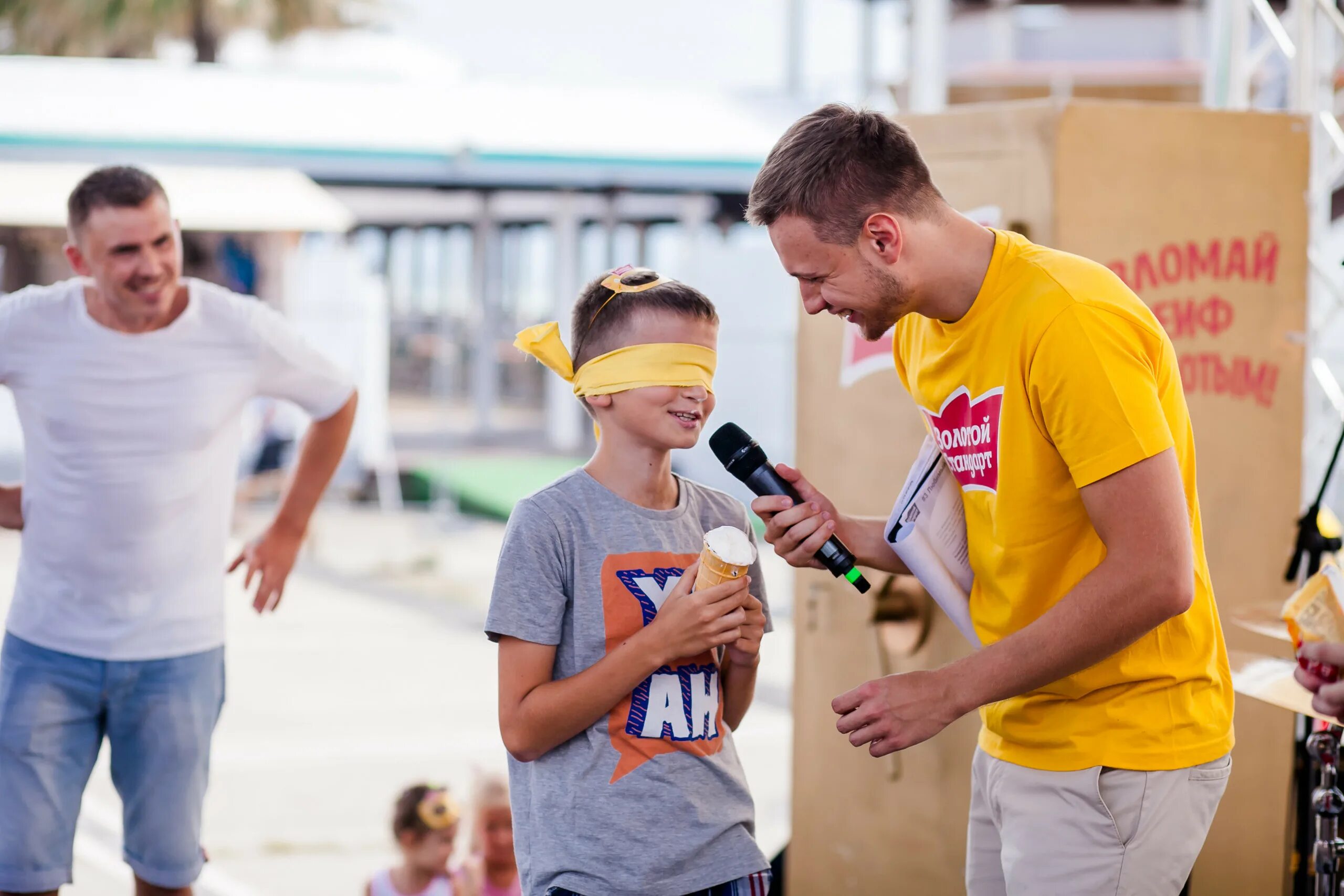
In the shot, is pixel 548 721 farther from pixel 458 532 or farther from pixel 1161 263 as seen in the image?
pixel 458 532

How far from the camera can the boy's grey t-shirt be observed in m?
2.16

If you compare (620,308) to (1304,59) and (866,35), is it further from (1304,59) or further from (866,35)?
(866,35)

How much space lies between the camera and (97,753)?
3.34m

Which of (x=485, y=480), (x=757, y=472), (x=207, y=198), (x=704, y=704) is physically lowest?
(x=485, y=480)

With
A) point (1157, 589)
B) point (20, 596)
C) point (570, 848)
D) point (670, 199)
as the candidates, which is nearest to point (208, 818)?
point (20, 596)

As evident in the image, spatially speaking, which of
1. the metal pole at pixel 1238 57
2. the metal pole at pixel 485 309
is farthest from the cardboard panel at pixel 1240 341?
the metal pole at pixel 485 309

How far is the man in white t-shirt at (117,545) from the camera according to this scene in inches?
125

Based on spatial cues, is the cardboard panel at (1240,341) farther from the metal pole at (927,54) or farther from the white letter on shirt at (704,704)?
the white letter on shirt at (704,704)

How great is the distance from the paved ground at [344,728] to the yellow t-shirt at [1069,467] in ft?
10.5

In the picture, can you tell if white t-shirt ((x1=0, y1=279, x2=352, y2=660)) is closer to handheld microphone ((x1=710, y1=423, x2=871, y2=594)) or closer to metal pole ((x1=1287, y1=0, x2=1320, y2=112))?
handheld microphone ((x1=710, y1=423, x2=871, y2=594))

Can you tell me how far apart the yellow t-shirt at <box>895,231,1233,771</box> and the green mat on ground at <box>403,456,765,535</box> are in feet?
33.3

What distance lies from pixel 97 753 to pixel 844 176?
2.48 metres

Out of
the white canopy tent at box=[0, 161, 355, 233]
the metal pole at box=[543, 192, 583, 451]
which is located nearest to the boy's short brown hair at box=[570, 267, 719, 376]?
the white canopy tent at box=[0, 161, 355, 233]

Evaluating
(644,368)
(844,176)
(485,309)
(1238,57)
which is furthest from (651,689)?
(485,309)
